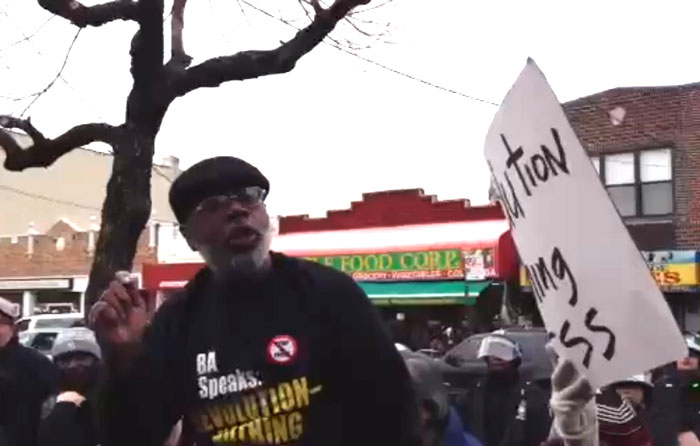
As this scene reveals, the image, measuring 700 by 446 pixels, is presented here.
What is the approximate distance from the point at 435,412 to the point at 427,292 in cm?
2042

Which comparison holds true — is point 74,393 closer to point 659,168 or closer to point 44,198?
point 659,168

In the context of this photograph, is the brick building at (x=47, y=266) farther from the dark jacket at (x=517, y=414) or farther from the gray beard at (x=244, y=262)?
the gray beard at (x=244, y=262)

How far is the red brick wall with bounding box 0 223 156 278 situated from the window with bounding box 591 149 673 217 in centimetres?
1987

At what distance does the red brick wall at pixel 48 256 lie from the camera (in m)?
38.9

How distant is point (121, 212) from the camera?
28.5ft

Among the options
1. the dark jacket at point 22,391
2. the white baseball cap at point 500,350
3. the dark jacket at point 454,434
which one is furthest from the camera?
the white baseball cap at point 500,350

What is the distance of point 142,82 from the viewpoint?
8.62 metres

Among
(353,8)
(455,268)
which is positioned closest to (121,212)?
(353,8)

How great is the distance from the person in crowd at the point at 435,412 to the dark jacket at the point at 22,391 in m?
1.98

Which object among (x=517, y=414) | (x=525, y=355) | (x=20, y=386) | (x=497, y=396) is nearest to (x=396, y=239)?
(x=525, y=355)

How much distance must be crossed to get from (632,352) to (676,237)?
2088cm

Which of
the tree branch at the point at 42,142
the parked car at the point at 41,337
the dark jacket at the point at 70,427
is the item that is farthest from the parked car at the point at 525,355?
the parked car at the point at 41,337

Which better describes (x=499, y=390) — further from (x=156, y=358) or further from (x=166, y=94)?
(x=156, y=358)

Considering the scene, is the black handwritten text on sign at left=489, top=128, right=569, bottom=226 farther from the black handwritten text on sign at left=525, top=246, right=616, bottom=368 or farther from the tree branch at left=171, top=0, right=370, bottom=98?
the tree branch at left=171, top=0, right=370, bottom=98
